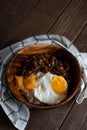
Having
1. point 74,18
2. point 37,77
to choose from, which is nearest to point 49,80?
point 37,77

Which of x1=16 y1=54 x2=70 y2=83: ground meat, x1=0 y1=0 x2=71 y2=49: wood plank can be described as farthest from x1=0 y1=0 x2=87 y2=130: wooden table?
x1=16 y1=54 x2=70 y2=83: ground meat

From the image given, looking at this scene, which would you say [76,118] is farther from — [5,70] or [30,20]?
[30,20]

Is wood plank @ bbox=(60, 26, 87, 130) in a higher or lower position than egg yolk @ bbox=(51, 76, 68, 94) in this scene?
lower

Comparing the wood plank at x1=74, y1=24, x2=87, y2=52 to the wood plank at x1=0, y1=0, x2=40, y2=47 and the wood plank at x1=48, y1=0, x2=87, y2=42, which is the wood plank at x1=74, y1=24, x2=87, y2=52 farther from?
the wood plank at x1=0, y1=0, x2=40, y2=47

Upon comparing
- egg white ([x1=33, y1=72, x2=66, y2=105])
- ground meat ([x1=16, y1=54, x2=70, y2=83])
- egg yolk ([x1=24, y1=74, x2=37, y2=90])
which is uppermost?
ground meat ([x1=16, y1=54, x2=70, y2=83])

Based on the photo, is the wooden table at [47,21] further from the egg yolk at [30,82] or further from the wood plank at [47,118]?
the egg yolk at [30,82]

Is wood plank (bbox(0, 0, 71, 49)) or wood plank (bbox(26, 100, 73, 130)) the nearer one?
wood plank (bbox(26, 100, 73, 130))

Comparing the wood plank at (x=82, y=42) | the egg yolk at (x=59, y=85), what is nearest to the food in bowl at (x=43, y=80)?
the egg yolk at (x=59, y=85)

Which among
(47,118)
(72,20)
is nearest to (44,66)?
(47,118)
